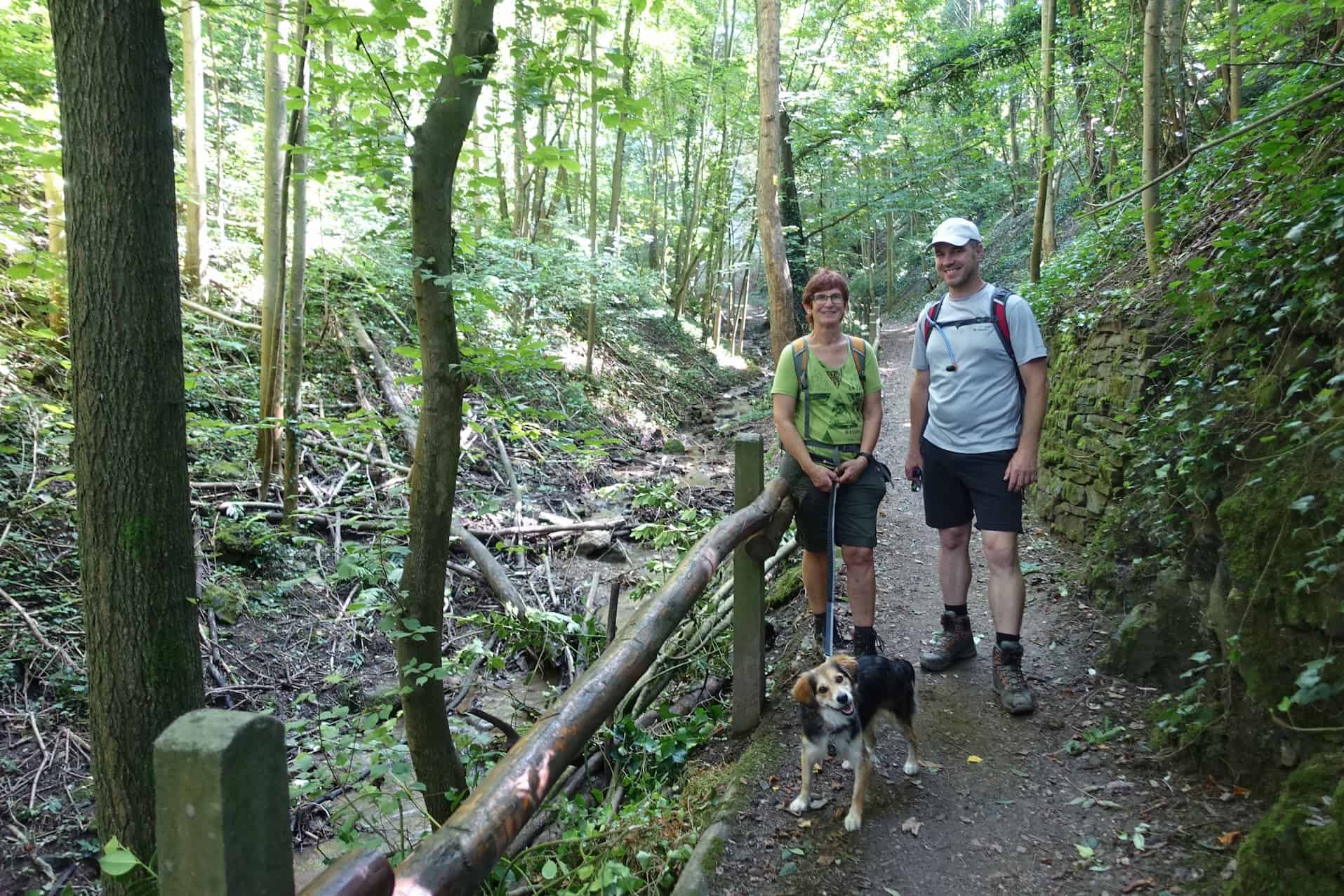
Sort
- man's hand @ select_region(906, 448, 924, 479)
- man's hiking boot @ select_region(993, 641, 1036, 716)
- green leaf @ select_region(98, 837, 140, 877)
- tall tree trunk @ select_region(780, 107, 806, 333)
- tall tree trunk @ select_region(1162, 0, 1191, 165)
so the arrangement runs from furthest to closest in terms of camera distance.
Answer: tall tree trunk @ select_region(780, 107, 806, 333) < tall tree trunk @ select_region(1162, 0, 1191, 165) < man's hand @ select_region(906, 448, 924, 479) < man's hiking boot @ select_region(993, 641, 1036, 716) < green leaf @ select_region(98, 837, 140, 877)

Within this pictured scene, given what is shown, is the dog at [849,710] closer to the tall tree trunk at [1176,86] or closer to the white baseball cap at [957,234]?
the white baseball cap at [957,234]

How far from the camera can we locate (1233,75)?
585cm

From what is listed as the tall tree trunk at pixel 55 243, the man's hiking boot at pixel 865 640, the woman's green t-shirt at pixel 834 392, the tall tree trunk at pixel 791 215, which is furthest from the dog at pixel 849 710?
the tall tree trunk at pixel 791 215

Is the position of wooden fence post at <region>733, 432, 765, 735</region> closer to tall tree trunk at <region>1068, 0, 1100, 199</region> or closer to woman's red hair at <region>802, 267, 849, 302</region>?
woman's red hair at <region>802, 267, 849, 302</region>

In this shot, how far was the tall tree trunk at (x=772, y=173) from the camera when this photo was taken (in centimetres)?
827

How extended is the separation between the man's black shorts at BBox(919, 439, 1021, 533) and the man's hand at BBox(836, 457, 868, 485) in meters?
0.40

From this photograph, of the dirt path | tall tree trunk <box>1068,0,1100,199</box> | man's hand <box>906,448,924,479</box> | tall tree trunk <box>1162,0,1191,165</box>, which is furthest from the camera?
tall tree trunk <box>1068,0,1100,199</box>

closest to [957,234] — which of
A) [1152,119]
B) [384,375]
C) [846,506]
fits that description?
[846,506]

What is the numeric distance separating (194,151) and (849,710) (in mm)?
9703

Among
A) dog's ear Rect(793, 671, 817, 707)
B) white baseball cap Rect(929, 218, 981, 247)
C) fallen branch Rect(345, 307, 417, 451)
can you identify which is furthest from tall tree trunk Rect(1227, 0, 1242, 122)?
fallen branch Rect(345, 307, 417, 451)

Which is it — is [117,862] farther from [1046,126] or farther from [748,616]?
[1046,126]

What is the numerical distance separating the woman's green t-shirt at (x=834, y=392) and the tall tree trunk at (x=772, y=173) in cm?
450

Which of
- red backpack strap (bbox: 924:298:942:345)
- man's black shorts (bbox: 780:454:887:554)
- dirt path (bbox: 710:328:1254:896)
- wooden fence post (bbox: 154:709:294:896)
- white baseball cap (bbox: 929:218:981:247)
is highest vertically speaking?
white baseball cap (bbox: 929:218:981:247)

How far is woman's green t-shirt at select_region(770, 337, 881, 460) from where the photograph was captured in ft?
12.4
